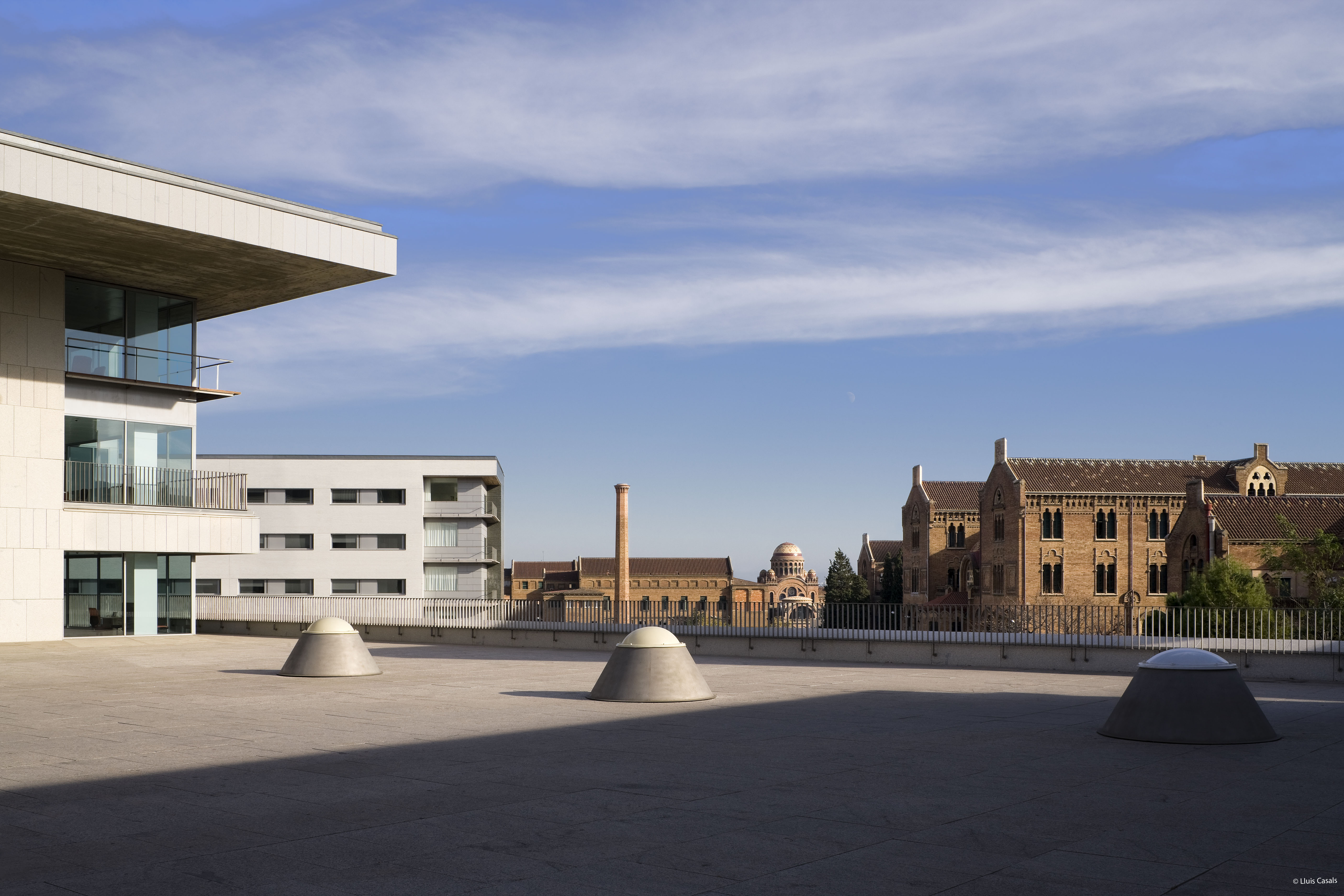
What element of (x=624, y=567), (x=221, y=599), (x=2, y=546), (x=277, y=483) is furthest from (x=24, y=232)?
(x=277, y=483)

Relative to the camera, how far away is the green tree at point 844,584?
412ft

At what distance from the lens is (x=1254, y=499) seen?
72062mm

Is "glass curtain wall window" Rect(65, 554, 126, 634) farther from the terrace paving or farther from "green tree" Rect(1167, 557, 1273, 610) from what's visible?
"green tree" Rect(1167, 557, 1273, 610)

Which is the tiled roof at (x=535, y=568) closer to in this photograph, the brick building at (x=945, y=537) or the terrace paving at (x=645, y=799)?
the brick building at (x=945, y=537)

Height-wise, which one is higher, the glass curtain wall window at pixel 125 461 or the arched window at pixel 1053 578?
the glass curtain wall window at pixel 125 461

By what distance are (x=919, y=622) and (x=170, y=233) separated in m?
20.0

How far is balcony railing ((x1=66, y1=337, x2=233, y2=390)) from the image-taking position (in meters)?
31.3

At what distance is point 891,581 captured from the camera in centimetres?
11738

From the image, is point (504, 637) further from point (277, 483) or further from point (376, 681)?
point (277, 483)

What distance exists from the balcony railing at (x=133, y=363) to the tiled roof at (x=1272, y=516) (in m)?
58.6

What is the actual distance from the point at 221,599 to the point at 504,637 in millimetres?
12860

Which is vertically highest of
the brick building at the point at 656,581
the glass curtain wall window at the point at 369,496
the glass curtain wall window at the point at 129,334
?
the glass curtain wall window at the point at 129,334

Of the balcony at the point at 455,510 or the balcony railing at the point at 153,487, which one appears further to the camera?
the balcony at the point at 455,510

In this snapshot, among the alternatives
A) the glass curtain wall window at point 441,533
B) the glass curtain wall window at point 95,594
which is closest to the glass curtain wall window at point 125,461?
the glass curtain wall window at point 95,594
